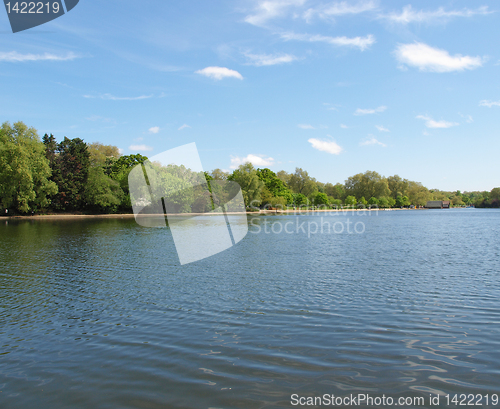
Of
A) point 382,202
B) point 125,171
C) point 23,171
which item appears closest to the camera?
point 23,171

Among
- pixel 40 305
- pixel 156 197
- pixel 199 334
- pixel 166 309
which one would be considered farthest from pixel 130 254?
pixel 156 197

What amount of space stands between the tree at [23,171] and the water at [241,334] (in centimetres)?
5714

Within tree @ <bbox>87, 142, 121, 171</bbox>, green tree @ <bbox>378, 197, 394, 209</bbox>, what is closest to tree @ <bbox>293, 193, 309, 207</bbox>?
green tree @ <bbox>378, 197, 394, 209</bbox>

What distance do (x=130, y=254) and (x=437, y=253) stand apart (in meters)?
20.4

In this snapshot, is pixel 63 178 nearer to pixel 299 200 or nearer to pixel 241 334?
pixel 241 334

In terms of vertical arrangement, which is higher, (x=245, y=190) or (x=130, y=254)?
(x=245, y=190)

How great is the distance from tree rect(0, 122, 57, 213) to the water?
187 ft


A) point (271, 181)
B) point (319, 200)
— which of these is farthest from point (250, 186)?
point (319, 200)

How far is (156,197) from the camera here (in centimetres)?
8894

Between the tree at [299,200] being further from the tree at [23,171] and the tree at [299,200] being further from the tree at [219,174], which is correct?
the tree at [23,171]

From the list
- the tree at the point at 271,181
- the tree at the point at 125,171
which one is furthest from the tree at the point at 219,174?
the tree at the point at 125,171

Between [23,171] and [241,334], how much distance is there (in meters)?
70.1

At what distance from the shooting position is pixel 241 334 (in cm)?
866

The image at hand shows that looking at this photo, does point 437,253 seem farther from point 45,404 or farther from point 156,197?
point 156,197
